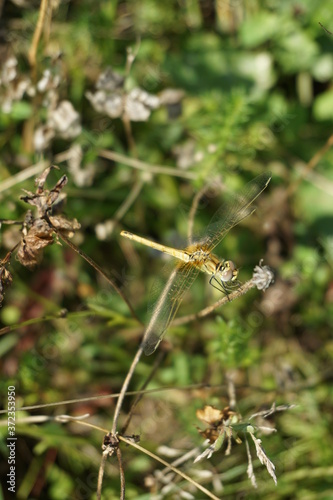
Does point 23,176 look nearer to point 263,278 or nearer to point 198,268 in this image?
point 198,268

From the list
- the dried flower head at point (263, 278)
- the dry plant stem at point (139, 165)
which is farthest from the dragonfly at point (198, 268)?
the dry plant stem at point (139, 165)

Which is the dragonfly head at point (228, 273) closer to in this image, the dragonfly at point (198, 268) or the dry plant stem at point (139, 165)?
the dragonfly at point (198, 268)

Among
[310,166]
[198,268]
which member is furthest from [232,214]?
[310,166]

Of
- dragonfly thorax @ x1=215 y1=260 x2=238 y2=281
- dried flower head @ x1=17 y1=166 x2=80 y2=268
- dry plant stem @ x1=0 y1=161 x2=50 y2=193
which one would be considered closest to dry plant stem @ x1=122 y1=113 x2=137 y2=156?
dry plant stem @ x1=0 y1=161 x2=50 y2=193

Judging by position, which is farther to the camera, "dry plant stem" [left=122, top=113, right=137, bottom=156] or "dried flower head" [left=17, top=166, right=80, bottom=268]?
"dry plant stem" [left=122, top=113, right=137, bottom=156]

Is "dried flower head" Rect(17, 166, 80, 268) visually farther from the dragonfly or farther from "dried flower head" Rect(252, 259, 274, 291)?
"dried flower head" Rect(252, 259, 274, 291)

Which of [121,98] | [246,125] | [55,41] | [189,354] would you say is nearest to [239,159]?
[246,125]
